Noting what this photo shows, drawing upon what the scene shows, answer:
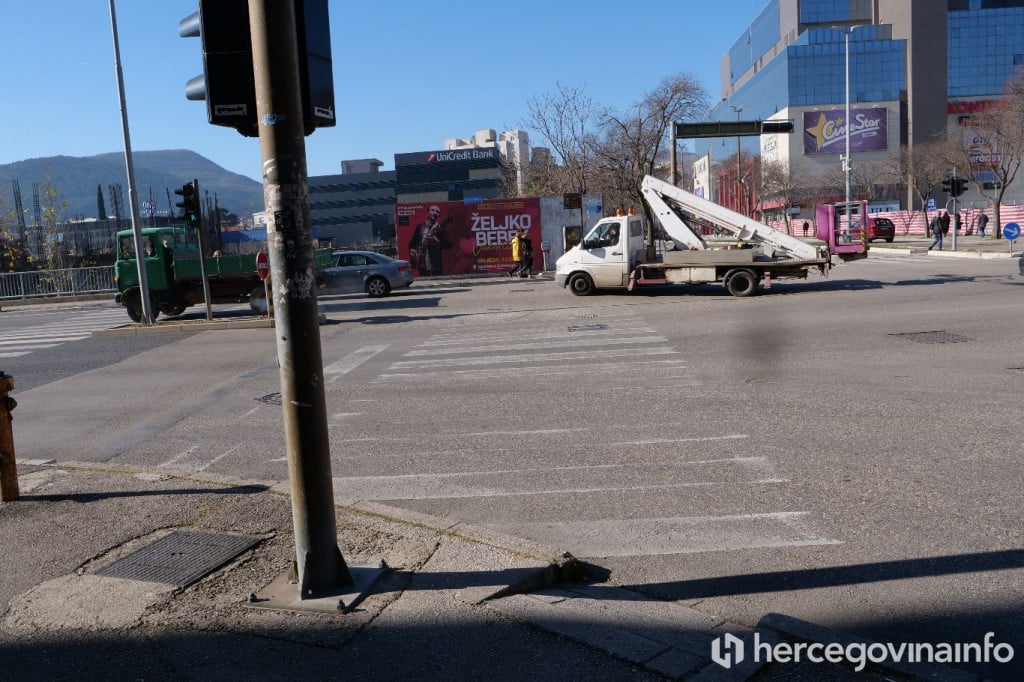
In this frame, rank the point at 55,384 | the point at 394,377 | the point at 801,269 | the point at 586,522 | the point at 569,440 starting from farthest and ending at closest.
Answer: the point at 801,269
the point at 55,384
the point at 394,377
the point at 569,440
the point at 586,522

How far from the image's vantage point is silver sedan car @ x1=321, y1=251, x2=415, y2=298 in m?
27.7

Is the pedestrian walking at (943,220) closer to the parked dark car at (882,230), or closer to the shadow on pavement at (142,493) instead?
the parked dark car at (882,230)

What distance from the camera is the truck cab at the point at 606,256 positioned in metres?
22.6

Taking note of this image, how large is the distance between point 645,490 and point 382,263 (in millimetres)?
22141

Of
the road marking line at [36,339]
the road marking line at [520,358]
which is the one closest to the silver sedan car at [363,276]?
the road marking line at [36,339]

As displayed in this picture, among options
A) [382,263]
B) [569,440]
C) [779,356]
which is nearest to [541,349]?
[779,356]

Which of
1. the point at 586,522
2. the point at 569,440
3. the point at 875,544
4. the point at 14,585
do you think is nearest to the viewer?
the point at 14,585

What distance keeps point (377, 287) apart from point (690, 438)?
67.6 feet

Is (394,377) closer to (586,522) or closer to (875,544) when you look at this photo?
(586,522)

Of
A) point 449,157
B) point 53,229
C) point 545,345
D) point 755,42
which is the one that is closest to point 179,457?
point 545,345

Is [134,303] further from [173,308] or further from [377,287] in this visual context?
[377,287]

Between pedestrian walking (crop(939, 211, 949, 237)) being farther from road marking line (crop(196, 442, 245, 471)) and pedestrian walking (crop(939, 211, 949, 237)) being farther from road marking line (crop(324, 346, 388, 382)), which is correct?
road marking line (crop(196, 442, 245, 471))

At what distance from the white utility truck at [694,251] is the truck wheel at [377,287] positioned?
6.39 metres

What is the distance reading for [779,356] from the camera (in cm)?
1262
